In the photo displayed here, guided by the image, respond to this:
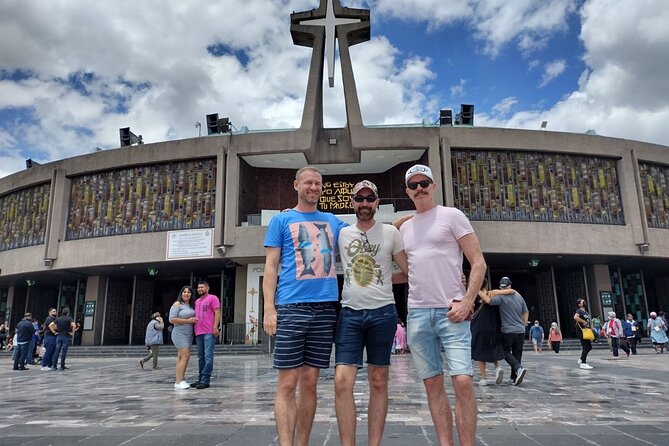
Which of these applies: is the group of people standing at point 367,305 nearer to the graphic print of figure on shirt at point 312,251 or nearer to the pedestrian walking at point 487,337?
the graphic print of figure on shirt at point 312,251

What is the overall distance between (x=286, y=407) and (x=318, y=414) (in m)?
2.23

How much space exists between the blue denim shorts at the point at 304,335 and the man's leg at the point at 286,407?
2.6 inches

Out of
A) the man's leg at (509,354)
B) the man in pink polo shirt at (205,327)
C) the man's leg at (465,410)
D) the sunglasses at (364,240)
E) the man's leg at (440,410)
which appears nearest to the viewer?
the man's leg at (465,410)

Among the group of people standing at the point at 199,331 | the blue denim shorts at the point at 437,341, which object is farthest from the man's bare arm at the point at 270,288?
the group of people standing at the point at 199,331

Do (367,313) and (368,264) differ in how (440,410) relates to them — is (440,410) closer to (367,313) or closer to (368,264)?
(367,313)

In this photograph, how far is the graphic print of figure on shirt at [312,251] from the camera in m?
3.12

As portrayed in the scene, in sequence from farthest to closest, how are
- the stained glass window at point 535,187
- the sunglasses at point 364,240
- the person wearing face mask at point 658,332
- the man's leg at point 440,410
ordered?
the stained glass window at point 535,187, the person wearing face mask at point 658,332, the sunglasses at point 364,240, the man's leg at point 440,410

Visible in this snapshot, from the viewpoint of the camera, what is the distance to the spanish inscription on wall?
79.6ft

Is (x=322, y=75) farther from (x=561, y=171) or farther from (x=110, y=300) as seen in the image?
(x=110, y=300)

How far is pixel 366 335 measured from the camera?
3.10 m

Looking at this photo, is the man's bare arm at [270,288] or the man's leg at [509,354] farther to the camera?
the man's leg at [509,354]

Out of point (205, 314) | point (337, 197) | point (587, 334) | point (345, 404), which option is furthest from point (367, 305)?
point (337, 197)

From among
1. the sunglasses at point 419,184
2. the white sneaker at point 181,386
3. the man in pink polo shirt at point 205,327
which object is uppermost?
the sunglasses at point 419,184

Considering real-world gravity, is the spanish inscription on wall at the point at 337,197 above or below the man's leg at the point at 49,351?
above
